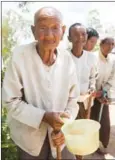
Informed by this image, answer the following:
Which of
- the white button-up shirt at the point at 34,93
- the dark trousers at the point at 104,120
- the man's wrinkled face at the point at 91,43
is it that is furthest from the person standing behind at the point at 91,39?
the white button-up shirt at the point at 34,93

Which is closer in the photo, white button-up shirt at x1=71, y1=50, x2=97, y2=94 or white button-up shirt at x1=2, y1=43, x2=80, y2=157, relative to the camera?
white button-up shirt at x1=2, y1=43, x2=80, y2=157

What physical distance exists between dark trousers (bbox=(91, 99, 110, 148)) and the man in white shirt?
0.33 feet

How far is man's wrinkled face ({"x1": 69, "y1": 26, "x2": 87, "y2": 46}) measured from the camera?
1.38 meters

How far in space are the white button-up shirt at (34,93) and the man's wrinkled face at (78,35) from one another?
0.44 metres

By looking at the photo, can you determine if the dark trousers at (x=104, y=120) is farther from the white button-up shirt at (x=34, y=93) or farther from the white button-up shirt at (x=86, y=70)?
the white button-up shirt at (x=34, y=93)

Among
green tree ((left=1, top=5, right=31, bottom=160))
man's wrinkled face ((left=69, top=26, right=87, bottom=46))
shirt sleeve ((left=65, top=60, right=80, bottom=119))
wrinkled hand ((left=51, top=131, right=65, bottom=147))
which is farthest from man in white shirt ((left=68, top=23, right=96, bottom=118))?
wrinkled hand ((left=51, top=131, right=65, bottom=147))

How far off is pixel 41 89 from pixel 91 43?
685 millimetres

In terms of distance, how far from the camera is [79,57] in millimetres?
1462

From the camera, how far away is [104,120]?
1475mm

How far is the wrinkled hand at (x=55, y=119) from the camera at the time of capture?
0.85 m

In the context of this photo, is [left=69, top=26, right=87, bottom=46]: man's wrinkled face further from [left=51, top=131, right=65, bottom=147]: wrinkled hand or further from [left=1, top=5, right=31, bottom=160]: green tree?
[left=51, top=131, right=65, bottom=147]: wrinkled hand

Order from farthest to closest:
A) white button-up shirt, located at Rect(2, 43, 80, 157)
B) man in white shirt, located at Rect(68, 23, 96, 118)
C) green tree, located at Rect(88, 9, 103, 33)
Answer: man in white shirt, located at Rect(68, 23, 96, 118) < green tree, located at Rect(88, 9, 103, 33) < white button-up shirt, located at Rect(2, 43, 80, 157)

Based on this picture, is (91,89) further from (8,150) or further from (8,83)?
(8,83)

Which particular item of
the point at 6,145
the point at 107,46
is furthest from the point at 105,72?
the point at 6,145
